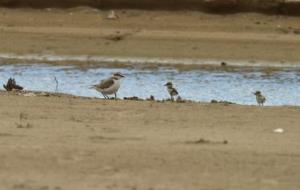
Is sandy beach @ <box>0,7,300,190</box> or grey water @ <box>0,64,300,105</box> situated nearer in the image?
sandy beach @ <box>0,7,300,190</box>

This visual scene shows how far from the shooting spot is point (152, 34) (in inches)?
949

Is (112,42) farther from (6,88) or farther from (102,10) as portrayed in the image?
(6,88)

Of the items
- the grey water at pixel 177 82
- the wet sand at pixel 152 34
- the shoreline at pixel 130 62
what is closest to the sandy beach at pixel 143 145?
the grey water at pixel 177 82

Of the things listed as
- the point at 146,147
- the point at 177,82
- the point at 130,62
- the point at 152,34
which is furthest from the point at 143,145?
the point at 152,34

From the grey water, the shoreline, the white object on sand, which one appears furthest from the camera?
the shoreline

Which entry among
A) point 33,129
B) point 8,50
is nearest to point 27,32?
point 8,50

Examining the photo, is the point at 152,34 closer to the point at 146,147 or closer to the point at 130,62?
the point at 130,62

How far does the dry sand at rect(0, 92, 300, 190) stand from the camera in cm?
725

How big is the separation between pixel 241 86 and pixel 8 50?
7.33 m

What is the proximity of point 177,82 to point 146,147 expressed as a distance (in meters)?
9.67

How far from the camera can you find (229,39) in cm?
2342

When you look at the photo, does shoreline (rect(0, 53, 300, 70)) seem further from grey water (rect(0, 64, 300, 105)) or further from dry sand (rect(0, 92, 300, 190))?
dry sand (rect(0, 92, 300, 190))

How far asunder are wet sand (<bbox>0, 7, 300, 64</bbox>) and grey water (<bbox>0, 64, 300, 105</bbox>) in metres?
2.11

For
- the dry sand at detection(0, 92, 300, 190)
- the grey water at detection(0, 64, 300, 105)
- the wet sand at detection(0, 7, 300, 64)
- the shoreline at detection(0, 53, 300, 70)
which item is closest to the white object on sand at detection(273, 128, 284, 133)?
the dry sand at detection(0, 92, 300, 190)
